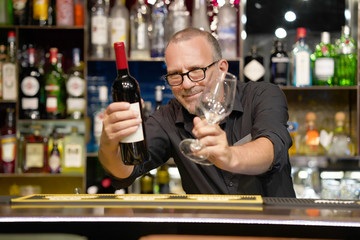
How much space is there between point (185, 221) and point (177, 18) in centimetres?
212

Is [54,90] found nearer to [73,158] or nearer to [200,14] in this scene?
[73,158]

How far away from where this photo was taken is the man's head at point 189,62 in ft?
5.65

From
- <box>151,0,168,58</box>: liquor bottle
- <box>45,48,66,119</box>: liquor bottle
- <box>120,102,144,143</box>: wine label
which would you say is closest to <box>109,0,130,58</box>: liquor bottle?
<box>151,0,168,58</box>: liquor bottle

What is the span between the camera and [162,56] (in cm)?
296

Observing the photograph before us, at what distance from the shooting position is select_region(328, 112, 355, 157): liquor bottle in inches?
117

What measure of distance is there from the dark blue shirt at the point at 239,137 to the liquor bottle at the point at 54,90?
1228 millimetres

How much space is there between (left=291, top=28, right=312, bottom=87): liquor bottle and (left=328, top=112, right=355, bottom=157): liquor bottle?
0.29 m

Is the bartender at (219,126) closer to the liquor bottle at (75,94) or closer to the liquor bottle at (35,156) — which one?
the liquor bottle at (75,94)

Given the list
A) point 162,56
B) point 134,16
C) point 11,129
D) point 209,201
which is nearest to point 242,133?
point 209,201

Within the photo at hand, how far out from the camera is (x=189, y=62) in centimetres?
173

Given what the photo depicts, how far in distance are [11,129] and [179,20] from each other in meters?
1.25

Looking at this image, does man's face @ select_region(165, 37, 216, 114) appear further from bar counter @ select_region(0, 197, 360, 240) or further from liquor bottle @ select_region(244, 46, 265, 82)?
liquor bottle @ select_region(244, 46, 265, 82)

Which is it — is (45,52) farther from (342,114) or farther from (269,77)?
(342,114)

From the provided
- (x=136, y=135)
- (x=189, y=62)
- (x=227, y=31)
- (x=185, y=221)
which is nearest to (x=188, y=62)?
(x=189, y=62)
